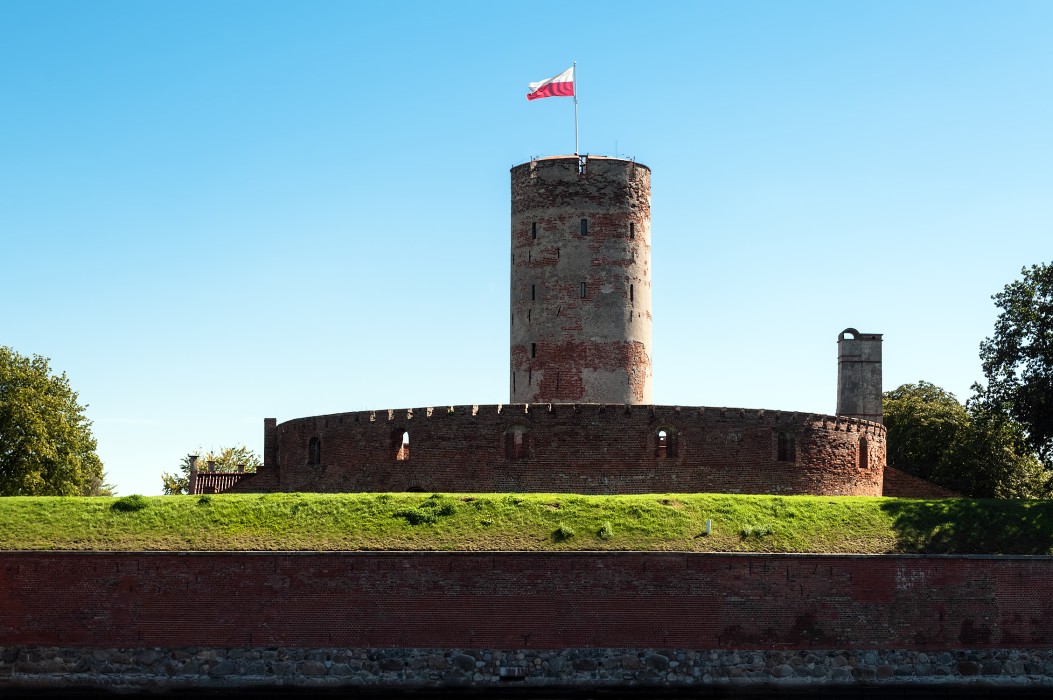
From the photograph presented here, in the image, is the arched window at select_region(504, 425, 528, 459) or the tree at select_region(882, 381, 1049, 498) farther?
the tree at select_region(882, 381, 1049, 498)

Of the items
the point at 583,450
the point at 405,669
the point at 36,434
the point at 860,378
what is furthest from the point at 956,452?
the point at 36,434

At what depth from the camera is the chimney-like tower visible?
133ft

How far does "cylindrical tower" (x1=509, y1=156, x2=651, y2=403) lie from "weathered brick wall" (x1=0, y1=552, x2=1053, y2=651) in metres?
11.0

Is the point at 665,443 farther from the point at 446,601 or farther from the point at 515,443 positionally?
the point at 446,601

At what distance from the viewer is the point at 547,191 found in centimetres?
3834

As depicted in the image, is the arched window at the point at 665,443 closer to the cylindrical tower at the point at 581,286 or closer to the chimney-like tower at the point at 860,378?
the cylindrical tower at the point at 581,286

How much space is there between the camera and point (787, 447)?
33.5 metres

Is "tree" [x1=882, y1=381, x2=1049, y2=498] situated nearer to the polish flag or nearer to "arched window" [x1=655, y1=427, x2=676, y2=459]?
"arched window" [x1=655, y1=427, x2=676, y2=459]

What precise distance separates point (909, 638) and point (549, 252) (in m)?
15.4

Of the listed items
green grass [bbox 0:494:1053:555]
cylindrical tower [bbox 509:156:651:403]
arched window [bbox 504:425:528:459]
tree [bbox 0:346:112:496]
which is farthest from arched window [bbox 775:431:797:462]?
tree [bbox 0:346:112:496]

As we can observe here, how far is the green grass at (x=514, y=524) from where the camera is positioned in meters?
27.5

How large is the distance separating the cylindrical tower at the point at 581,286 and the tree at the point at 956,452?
426 inches

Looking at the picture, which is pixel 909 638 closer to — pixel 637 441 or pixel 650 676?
pixel 650 676

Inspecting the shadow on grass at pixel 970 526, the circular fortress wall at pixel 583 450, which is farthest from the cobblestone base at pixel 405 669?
the circular fortress wall at pixel 583 450
